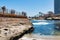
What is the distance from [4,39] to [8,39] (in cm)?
45

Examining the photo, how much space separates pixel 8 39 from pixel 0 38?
2.12ft

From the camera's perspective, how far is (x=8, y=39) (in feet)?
31.1

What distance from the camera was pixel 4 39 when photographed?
9047 millimetres

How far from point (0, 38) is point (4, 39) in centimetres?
23

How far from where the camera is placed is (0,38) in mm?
8945
